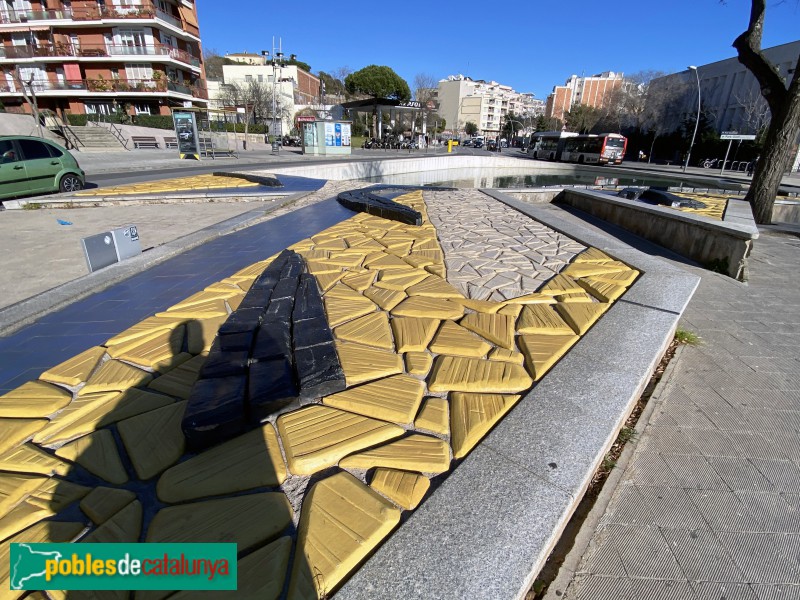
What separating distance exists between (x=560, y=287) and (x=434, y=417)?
245 cm

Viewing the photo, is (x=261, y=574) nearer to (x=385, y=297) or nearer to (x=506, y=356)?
(x=506, y=356)

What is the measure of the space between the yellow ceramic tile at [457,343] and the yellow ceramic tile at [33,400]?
2.26 metres

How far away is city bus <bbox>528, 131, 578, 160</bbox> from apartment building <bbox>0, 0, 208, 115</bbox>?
3489cm

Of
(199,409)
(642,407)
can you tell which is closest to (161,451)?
(199,409)

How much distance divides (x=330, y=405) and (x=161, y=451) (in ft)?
2.73

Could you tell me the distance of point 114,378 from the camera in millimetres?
2465

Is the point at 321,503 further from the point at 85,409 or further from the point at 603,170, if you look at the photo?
the point at 603,170

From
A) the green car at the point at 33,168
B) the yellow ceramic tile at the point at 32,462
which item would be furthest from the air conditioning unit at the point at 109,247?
the green car at the point at 33,168

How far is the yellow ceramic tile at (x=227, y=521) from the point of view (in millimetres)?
1460

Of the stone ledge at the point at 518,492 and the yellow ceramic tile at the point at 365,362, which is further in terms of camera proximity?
the yellow ceramic tile at the point at 365,362

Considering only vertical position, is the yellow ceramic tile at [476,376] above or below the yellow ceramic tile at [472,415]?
above

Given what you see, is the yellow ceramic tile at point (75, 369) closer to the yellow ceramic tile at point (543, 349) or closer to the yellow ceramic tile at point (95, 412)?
the yellow ceramic tile at point (95, 412)

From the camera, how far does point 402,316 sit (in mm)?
3305

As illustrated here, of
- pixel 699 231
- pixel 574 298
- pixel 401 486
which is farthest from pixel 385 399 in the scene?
pixel 699 231
